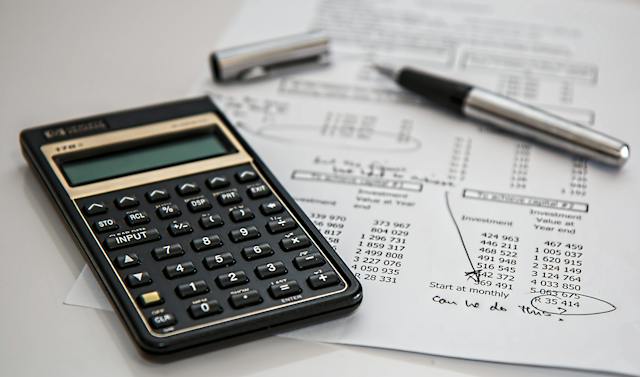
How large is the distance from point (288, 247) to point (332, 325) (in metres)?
0.05

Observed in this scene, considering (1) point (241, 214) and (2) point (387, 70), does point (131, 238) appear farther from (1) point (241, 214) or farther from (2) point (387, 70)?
(2) point (387, 70)

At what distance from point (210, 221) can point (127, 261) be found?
0.18 feet

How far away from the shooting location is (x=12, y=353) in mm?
426

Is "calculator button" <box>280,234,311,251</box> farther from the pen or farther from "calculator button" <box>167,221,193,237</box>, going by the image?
the pen

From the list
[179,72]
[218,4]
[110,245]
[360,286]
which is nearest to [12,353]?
[110,245]

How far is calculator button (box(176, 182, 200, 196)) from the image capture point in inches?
19.5

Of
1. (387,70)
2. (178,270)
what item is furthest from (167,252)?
(387,70)

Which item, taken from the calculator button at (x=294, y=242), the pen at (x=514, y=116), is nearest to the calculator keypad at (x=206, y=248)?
the calculator button at (x=294, y=242)

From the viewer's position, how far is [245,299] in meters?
0.42

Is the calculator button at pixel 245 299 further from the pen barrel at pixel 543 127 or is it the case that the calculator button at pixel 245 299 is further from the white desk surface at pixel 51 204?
the pen barrel at pixel 543 127

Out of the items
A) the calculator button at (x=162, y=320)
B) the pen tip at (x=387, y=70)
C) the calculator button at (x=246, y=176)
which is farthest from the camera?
the pen tip at (x=387, y=70)

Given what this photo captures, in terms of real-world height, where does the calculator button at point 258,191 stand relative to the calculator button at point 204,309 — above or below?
above

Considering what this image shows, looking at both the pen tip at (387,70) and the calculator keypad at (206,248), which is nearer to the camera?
the calculator keypad at (206,248)

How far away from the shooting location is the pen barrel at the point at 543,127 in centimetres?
56
